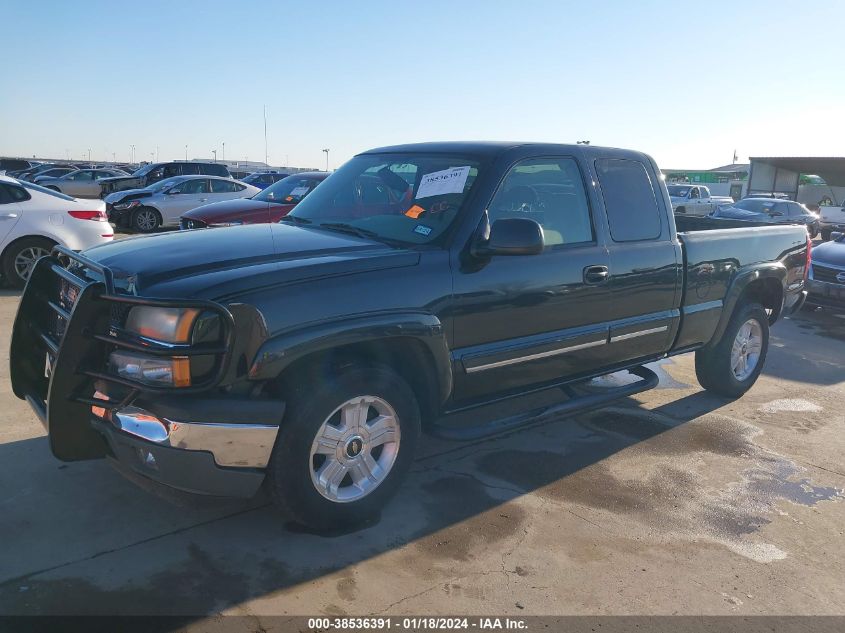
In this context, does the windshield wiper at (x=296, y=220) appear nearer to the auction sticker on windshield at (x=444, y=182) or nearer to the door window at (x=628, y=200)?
the auction sticker on windshield at (x=444, y=182)

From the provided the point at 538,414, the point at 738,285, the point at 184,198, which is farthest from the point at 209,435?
the point at 184,198

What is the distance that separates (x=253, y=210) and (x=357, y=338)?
769cm

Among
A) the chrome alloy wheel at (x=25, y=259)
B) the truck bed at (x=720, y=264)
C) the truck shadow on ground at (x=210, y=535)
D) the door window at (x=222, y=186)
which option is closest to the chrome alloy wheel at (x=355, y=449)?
the truck shadow on ground at (x=210, y=535)

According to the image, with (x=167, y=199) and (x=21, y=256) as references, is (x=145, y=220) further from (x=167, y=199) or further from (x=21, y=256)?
(x=21, y=256)

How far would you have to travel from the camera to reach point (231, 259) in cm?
336

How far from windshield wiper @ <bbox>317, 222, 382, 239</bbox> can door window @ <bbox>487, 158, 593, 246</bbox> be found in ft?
2.24

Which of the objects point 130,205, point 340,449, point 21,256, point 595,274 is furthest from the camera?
point 130,205

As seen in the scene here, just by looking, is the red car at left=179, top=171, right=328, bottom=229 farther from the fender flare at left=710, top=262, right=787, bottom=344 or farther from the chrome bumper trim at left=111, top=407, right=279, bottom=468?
the chrome bumper trim at left=111, top=407, right=279, bottom=468

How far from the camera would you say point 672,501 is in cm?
414

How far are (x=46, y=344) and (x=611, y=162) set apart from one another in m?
3.60

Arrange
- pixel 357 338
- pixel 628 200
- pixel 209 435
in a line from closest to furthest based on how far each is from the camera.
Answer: pixel 209 435 < pixel 357 338 < pixel 628 200

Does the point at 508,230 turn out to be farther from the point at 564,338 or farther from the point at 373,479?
the point at 373,479

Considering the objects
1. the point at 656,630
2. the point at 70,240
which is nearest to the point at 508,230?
the point at 656,630

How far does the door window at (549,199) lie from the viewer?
4.20 m
